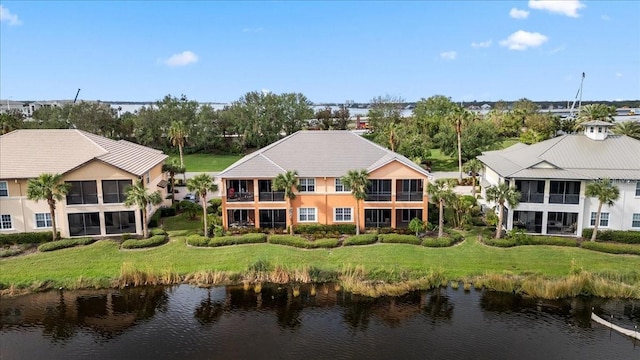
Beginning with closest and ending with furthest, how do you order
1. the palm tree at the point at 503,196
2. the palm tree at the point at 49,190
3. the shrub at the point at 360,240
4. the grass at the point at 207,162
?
the palm tree at the point at 49,190 → the shrub at the point at 360,240 → the palm tree at the point at 503,196 → the grass at the point at 207,162

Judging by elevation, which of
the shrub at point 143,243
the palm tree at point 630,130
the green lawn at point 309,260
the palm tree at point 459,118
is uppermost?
the palm tree at point 459,118

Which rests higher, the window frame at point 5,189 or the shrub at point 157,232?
the window frame at point 5,189

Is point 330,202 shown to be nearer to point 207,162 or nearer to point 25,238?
point 25,238

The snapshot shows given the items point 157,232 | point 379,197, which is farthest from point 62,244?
point 379,197

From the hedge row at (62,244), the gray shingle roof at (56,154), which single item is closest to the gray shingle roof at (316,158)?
the gray shingle roof at (56,154)

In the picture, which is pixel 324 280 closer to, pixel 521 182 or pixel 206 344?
pixel 206 344

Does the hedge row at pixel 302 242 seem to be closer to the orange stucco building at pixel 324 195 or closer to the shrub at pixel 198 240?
the orange stucco building at pixel 324 195

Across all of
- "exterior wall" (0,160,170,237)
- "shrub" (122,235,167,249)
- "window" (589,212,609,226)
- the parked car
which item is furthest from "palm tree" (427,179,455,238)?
the parked car
